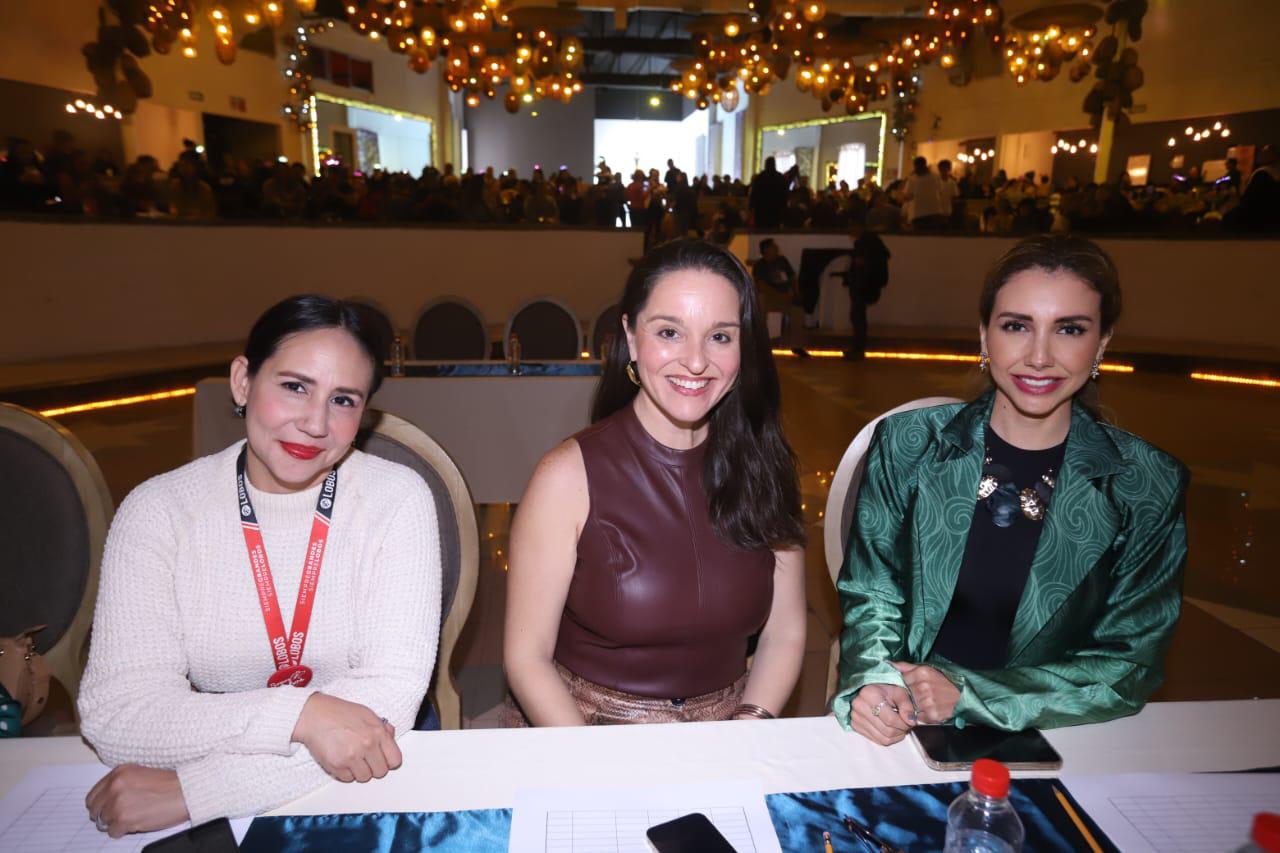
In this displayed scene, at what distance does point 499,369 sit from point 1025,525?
256 centimetres

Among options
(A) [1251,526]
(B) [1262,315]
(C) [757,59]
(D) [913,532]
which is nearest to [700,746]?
(D) [913,532]

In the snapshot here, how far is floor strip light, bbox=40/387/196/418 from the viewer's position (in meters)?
5.62

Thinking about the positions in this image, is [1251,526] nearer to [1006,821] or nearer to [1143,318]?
[1006,821]

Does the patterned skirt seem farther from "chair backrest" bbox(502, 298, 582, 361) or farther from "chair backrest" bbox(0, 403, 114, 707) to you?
"chair backrest" bbox(502, 298, 582, 361)

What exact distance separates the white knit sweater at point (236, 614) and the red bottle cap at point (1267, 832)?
1.04m

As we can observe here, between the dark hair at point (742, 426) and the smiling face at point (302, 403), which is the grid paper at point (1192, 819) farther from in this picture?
the smiling face at point (302, 403)

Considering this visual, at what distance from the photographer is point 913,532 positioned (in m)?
1.57

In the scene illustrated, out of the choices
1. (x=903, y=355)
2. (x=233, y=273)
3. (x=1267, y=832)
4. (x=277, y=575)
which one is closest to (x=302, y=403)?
(x=277, y=575)

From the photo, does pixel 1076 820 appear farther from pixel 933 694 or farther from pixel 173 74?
pixel 173 74

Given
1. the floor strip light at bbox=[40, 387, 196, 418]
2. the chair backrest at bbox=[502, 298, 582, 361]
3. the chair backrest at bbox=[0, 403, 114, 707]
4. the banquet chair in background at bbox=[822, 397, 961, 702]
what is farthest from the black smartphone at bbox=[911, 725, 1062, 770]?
the floor strip light at bbox=[40, 387, 196, 418]

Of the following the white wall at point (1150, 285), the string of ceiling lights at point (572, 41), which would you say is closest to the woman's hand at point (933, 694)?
the white wall at point (1150, 285)

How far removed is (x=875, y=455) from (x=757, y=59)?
10.5 m

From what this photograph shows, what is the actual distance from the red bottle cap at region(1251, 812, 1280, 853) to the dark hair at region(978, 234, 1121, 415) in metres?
1.06

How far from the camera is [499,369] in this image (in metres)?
3.62
